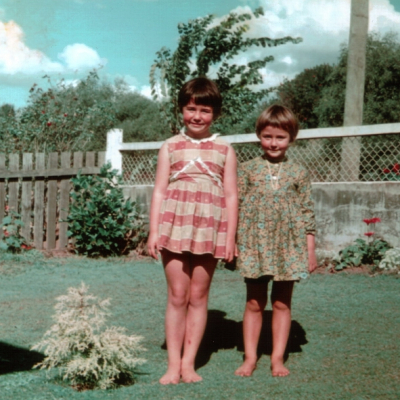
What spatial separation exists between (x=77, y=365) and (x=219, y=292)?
103 inches

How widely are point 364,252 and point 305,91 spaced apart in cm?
1565

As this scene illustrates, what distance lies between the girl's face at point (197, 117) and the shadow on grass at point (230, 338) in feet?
4.41

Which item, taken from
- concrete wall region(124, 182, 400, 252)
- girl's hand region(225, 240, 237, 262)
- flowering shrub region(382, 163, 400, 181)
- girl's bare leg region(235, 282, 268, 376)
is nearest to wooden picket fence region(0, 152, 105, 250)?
concrete wall region(124, 182, 400, 252)

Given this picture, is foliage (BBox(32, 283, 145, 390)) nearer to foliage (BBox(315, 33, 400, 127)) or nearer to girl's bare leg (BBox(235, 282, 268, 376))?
girl's bare leg (BBox(235, 282, 268, 376))

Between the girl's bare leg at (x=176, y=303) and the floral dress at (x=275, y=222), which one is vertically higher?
the floral dress at (x=275, y=222)

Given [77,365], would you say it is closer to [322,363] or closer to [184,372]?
[184,372]

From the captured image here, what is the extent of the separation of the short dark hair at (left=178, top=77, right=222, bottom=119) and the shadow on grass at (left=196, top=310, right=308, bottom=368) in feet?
4.92

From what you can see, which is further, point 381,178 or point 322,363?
point 381,178

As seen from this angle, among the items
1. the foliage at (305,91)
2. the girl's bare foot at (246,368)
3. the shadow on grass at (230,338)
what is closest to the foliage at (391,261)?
the shadow on grass at (230,338)

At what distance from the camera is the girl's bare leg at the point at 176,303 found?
308cm

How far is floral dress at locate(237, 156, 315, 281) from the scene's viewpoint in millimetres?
3135

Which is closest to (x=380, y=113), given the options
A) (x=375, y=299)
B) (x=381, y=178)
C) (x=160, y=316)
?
(x=381, y=178)

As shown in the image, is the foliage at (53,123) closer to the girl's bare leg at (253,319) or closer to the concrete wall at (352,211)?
the concrete wall at (352,211)

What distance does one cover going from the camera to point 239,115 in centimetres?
861
